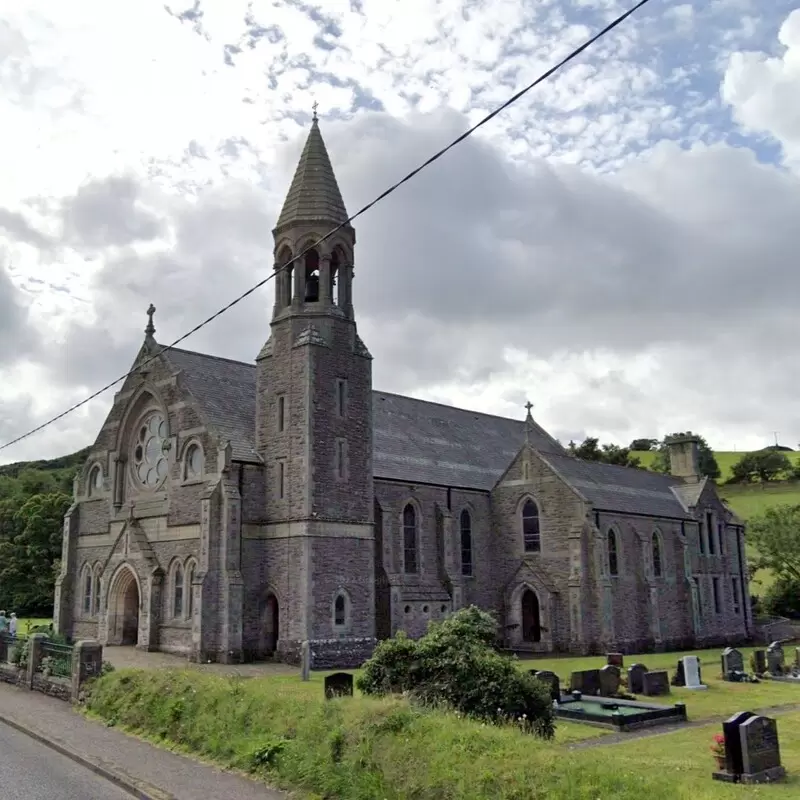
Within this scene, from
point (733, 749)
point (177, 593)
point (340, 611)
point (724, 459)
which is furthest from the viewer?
point (724, 459)

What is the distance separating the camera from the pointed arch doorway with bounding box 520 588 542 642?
38594mm

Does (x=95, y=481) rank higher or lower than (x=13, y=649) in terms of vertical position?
higher

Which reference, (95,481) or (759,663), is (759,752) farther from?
(95,481)

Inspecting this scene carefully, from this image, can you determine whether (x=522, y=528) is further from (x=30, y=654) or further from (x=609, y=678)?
(x=30, y=654)

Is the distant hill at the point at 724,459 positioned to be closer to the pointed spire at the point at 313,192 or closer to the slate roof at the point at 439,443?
the slate roof at the point at 439,443

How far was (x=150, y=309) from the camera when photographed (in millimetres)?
36750

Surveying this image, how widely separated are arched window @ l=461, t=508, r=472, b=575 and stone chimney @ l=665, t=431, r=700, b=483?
716 inches

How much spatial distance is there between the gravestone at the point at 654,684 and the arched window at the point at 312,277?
19100mm

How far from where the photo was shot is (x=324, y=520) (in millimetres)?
30375

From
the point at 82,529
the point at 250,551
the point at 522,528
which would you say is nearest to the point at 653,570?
the point at 522,528

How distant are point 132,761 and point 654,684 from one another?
15547 millimetres

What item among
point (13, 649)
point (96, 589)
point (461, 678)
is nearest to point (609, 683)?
point (461, 678)

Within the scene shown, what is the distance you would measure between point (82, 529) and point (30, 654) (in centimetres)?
1776

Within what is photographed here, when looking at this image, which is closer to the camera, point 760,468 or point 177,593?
point 177,593
